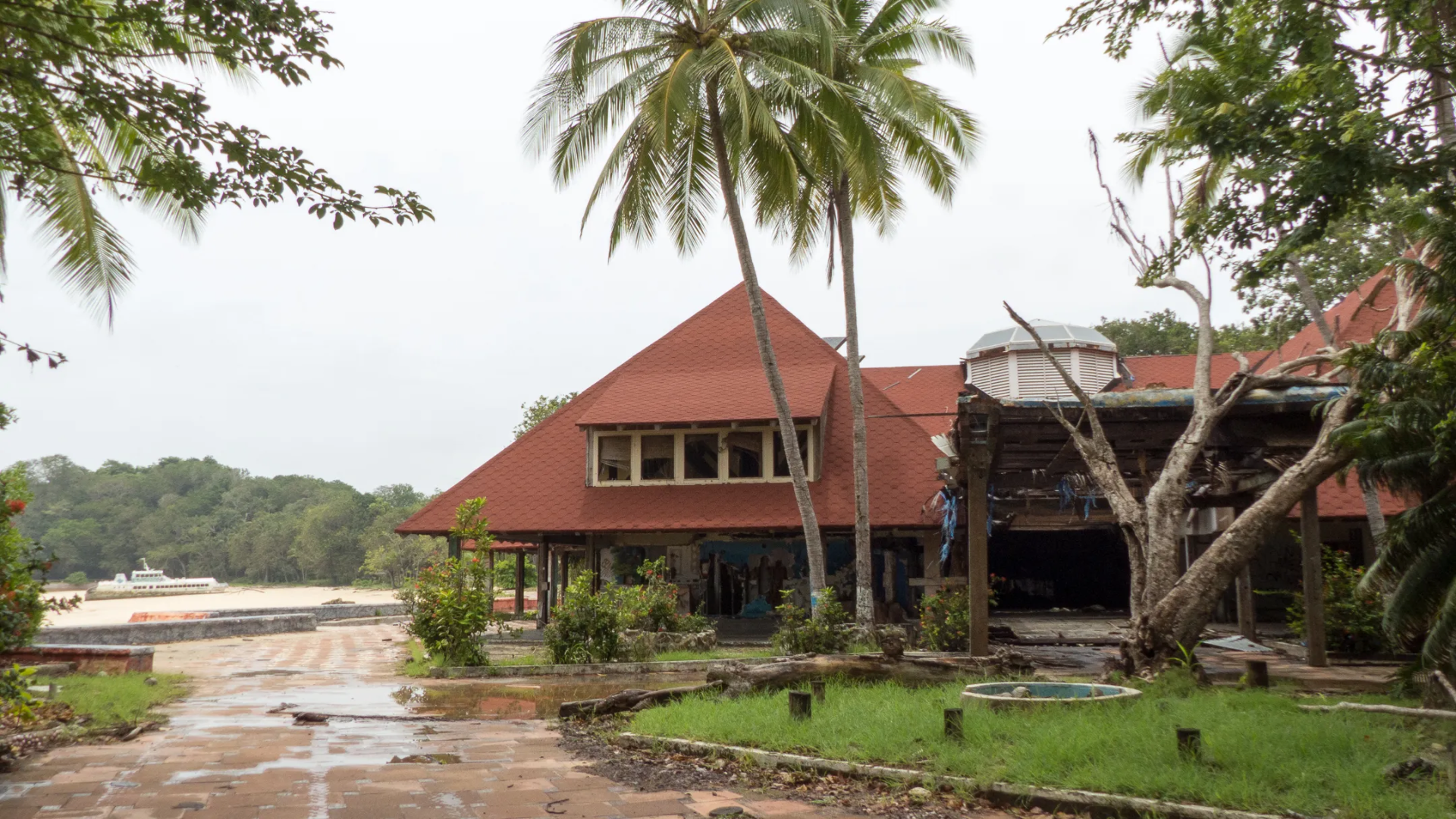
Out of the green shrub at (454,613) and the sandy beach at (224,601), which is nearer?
the green shrub at (454,613)

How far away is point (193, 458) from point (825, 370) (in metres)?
108

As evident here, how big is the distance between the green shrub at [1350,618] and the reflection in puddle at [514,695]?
8.59 metres

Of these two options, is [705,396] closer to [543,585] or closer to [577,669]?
[543,585]

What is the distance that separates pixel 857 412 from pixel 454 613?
7.00m

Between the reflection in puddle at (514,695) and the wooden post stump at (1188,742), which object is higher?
the wooden post stump at (1188,742)

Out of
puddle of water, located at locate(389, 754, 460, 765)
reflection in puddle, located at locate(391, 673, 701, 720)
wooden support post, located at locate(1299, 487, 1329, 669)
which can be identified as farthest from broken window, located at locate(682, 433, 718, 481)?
puddle of water, located at locate(389, 754, 460, 765)

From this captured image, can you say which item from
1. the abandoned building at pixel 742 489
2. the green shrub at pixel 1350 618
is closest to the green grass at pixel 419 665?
the abandoned building at pixel 742 489

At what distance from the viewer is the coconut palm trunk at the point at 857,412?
1684 centimetres

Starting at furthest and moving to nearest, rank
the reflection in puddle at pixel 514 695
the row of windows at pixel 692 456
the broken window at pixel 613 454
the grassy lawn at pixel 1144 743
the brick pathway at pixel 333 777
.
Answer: the broken window at pixel 613 454, the row of windows at pixel 692 456, the reflection in puddle at pixel 514 695, the brick pathway at pixel 333 777, the grassy lawn at pixel 1144 743

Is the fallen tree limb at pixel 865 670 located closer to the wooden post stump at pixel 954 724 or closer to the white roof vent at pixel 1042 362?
the wooden post stump at pixel 954 724

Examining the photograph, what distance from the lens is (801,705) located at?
8.28 metres

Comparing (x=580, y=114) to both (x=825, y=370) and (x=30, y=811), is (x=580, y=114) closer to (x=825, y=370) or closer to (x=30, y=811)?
(x=825, y=370)

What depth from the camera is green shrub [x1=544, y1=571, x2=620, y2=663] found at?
49.0ft

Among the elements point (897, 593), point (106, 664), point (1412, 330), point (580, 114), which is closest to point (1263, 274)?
point (1412, 330)
